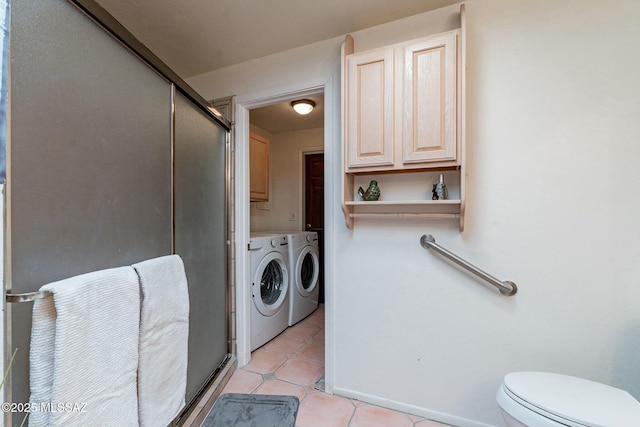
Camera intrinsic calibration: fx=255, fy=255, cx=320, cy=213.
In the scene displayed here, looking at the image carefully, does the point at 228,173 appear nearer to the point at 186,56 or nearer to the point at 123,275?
the point at 186,56

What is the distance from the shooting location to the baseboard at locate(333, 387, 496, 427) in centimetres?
136

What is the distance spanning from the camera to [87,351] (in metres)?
0.70

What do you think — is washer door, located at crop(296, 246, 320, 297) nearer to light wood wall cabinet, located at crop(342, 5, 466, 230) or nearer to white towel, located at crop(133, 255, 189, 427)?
light wood wall cabinet, located at crop(342, 5, 466, 230)

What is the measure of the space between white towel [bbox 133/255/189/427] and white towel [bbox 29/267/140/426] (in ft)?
0.18

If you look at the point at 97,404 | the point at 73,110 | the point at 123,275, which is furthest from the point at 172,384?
the point at 73,110

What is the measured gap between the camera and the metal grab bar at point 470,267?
127 cm

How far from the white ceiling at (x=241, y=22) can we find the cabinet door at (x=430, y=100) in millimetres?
309

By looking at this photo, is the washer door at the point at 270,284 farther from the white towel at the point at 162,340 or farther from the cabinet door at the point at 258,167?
the white towel at the point at 162,340

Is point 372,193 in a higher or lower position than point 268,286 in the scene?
higher

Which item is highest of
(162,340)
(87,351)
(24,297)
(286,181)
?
(286,181)

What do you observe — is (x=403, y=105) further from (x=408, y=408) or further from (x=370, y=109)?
(x=408, y=408)

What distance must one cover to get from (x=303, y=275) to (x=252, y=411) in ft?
4.94

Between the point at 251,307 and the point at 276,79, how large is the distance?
1.74 meters

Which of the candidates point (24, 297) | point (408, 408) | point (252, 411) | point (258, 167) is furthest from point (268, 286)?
point (24, 297)
